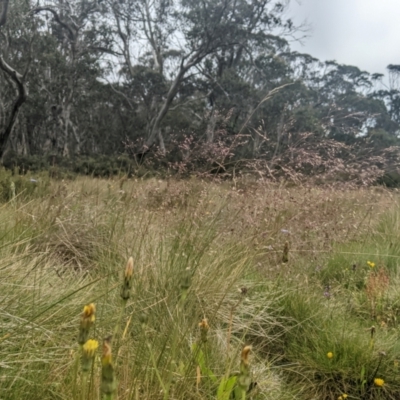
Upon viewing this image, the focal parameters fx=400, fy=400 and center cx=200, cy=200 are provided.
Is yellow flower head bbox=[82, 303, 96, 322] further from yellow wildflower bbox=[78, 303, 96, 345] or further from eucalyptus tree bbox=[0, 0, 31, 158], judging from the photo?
eucalyptus tree bbox=[0, 0, 31, 158]

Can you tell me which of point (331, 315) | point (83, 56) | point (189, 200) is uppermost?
point (83, 56)

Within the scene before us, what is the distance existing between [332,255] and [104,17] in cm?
1710

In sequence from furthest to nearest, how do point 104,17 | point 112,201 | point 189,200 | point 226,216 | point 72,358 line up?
point 104,17, point 112,201, point 226,216, point 189,200, point 72,358

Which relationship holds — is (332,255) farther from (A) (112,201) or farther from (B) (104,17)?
(B) (104,17)

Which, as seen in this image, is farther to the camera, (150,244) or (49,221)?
(49,221)

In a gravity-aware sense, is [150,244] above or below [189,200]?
below

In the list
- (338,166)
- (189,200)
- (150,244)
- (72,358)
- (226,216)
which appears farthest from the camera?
(338,166)

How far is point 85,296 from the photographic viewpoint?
152 cm

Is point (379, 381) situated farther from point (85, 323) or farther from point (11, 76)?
point (11, 76)

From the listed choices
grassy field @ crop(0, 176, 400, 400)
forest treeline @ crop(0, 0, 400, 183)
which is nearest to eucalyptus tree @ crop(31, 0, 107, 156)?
forest treeline @ crop(0, 0, 400, 183)

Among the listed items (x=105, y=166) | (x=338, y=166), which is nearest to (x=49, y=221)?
(x=338, y=166)

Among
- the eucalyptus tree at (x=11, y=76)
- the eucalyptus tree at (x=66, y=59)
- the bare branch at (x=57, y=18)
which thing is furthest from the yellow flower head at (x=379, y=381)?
the eucalyptus tree at (x=66, y=59)

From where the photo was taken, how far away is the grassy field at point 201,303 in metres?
1.08

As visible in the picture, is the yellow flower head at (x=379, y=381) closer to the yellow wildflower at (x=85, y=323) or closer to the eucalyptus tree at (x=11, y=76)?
the yellow wildflower at (x=85, y=323)
